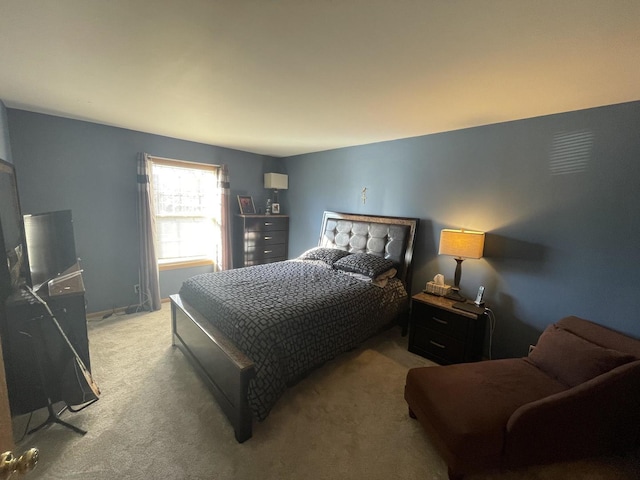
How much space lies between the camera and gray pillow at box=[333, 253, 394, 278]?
9.57 feet

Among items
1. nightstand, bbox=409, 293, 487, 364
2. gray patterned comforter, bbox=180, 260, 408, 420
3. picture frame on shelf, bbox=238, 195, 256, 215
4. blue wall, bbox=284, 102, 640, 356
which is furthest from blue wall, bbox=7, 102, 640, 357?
gray patterned comforter, bbox=180, 260, 408, 420

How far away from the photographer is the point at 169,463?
60.3 inches

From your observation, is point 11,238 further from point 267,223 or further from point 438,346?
point 438,346

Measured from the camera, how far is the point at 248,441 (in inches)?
66.5

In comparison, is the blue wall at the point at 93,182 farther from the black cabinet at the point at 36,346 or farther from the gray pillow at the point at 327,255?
the gray pillow at the point at 327,255

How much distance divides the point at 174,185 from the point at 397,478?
13.5 feet

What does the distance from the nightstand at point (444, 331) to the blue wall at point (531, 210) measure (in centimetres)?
41

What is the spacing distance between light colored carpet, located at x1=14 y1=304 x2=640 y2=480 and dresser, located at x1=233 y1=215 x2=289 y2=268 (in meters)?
2.23

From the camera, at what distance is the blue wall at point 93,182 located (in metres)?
2.76

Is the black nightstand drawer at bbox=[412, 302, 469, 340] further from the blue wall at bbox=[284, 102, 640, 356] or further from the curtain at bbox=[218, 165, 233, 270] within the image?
the curtain at bbox=[218, 165, 233, 270]

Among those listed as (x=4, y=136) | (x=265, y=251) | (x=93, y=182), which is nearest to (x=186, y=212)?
(x=93, y=182)

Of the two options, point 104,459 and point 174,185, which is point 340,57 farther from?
point 174,185

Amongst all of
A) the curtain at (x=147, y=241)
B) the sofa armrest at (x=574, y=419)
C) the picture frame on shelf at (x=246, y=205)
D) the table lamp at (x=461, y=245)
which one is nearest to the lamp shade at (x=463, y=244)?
the table lamp at (x=461, y=245)

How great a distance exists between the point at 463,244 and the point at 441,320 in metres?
0.75
